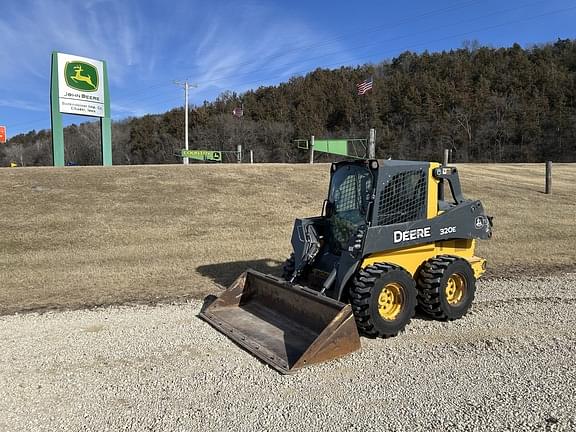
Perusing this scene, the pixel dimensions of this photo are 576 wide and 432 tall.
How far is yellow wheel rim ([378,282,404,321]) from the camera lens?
541 centimetres

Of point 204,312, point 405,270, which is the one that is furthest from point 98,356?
point 405,270

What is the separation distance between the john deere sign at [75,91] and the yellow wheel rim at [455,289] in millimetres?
20721

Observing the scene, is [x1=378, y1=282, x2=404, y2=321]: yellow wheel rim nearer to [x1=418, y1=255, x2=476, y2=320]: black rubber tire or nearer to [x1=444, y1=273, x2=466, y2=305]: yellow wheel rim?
[x1=418, y1=255, x2=476, y2=320]: black rubber tire

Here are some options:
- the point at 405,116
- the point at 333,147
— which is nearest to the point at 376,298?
the point at 333,147

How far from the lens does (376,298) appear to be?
5.18 m

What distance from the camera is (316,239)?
6402 millimetres

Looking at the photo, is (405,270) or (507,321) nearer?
(405,270)


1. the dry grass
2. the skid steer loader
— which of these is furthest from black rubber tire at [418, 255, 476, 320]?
the dry grass

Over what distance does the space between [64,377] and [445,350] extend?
12.3 feet

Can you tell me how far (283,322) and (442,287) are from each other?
1946mm

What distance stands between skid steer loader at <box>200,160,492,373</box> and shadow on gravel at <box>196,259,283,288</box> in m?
1.92

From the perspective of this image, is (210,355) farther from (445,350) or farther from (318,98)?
(318,98)

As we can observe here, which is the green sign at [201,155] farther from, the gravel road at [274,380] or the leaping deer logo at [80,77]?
the gravel road at [274,380]

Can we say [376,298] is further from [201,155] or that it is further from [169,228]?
[201,155]
